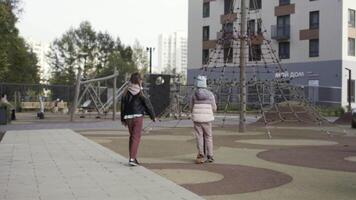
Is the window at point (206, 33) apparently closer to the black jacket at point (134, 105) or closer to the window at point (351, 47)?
the window at point (351, 47)

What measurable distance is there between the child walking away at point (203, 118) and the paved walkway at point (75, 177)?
5.36 feet

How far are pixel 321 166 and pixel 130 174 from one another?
377 centimetres

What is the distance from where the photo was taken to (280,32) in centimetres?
5650

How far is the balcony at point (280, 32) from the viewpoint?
5581cm

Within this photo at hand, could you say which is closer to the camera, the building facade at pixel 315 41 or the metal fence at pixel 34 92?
the metal fence at pixel 34 92

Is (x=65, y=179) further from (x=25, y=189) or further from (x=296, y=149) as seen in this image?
(x=296, y=149)

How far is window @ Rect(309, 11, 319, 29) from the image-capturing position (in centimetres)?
5297

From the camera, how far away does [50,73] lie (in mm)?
84938

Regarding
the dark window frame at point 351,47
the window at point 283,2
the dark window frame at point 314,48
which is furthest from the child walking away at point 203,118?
the window at point 283,2

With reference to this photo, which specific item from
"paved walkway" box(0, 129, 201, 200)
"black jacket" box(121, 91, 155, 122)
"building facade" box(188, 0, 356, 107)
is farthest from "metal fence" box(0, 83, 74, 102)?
"black jacket" box(121, 91, 155, 122)

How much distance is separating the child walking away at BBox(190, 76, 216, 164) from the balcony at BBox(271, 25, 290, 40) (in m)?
45.1

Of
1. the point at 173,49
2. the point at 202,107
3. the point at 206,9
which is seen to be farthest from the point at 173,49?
the point at 202,107

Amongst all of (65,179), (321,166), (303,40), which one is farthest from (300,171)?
(303,40)

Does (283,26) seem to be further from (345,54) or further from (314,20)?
(345,54)
